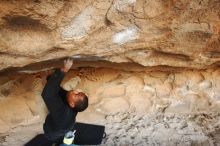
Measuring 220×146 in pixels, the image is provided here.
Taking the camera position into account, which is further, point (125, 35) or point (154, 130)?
point (154, 130)

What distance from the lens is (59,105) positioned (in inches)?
72.9

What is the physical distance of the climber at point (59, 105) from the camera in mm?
1817

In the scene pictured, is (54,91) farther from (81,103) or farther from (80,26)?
(80,26)

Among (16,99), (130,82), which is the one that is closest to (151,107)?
(130,82)

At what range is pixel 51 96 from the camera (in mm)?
1824

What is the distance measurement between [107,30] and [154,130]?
763 mm

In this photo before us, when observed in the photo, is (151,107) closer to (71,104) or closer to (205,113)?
(205,113)

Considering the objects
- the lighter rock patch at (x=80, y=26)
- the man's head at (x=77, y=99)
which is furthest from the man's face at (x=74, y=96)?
the lighter rock patch at (x=80, y=26)

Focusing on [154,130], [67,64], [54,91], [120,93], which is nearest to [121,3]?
[67,64]

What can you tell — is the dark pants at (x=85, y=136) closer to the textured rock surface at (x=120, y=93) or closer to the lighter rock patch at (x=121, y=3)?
the textured rock surface at (x=120, y=93)

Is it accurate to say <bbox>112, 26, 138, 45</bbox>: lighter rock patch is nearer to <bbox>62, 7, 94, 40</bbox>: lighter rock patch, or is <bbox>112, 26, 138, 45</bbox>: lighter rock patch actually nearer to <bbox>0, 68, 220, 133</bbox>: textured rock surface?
<bbox>62, 7, 94, 40</bbox>: lighter rock patch

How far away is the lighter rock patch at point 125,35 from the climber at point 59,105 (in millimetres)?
261

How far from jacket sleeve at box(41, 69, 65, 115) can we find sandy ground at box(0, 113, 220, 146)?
14.3 inches

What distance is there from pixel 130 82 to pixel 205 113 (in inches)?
20.1
